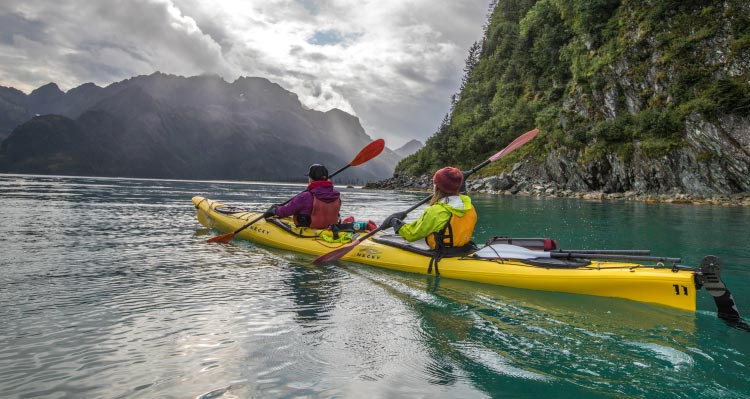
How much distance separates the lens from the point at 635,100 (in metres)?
36.9

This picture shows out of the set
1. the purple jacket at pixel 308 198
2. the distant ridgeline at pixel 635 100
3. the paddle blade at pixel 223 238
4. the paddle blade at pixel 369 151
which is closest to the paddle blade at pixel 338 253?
→ the purple jacket at pixel 308 198

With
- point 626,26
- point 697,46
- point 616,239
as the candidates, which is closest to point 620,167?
point 697,46

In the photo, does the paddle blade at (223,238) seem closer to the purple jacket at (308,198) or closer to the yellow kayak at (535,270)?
the yellow kayak at (535,270)

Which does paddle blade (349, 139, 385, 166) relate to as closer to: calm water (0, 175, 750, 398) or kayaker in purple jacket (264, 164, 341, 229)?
kayaker in purple jacket (264, 164, 341, 229)

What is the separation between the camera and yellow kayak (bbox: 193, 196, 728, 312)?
5.38 m

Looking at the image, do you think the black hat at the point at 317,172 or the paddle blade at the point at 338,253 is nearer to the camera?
the paddle blade at the point at 338,253

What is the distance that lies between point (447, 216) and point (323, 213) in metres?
3.83

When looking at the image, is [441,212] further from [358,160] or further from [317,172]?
[358,160]

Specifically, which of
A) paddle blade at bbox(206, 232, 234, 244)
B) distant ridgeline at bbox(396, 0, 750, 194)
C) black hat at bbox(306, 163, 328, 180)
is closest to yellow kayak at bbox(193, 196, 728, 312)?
black hat at bbox(306, 163, 328, 180)

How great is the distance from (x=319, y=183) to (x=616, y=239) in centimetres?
910

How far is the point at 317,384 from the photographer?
11.3 ft

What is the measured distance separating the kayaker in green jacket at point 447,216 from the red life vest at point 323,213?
284cm

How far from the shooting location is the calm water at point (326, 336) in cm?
343

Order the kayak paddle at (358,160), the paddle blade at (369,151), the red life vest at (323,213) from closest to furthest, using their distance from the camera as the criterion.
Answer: the red life vest at (323,213), the kayak paddle at (358,160), the paddle blade at (369,151)
